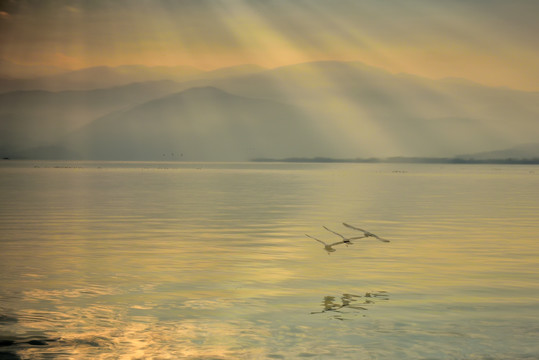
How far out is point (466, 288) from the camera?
2503 cm

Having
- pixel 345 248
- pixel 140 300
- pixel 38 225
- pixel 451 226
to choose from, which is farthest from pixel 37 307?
pixel 451 226

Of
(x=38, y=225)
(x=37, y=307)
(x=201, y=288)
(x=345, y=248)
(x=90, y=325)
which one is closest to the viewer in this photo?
(x=90, y=325)

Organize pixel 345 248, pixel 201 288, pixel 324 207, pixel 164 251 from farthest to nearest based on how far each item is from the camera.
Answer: pixel 324 207 < pixel 345 248 < pixel 164 251 < pixel 201 288

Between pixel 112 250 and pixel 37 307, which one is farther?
pixel 112 250

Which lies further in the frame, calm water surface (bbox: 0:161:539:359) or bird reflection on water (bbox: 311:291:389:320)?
bird reflection on water (bbox: 311:291:389:320)

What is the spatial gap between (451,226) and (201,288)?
27.1m

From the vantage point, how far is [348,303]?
72.9 ft

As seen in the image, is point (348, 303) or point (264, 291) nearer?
point (348, 303)

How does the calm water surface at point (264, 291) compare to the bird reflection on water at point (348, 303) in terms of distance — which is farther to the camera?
the bird reflection on water at point (348, 303)

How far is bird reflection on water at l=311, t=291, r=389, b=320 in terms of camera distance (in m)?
20.7

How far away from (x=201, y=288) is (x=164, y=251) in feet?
33.3

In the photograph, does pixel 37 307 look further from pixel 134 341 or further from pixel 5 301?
pixel 134 341

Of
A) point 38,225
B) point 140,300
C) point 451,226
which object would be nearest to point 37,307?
point 140,300

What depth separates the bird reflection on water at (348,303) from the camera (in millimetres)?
20719
